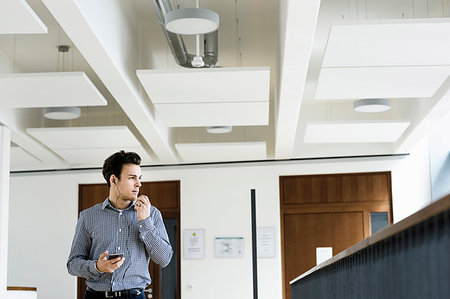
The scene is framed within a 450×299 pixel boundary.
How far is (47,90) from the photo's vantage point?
20.8ft

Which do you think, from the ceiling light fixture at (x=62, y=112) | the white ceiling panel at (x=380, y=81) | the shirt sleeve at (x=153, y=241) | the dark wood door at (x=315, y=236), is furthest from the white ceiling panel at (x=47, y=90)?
the dark wood door at (x=315, y=236)

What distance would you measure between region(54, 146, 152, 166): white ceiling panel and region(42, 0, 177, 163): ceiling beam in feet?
4.17

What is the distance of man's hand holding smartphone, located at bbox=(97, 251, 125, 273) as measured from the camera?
7.33 feet

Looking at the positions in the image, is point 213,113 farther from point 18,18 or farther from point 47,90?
point 18,18

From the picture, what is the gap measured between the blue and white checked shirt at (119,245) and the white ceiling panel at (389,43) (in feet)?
9.48

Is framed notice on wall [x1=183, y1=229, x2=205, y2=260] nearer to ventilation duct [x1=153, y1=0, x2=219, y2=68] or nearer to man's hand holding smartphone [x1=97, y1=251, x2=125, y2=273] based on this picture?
ventilation duct [x1=153, y1=0, x2=219, y2=68]

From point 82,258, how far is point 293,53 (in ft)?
11.6

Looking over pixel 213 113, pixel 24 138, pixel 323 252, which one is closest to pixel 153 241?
pixel 213 113

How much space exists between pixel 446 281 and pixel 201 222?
956cm

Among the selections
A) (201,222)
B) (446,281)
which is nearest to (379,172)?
(201,222)

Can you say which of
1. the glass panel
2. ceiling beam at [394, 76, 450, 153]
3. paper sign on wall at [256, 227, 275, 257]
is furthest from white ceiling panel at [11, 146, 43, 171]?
ceiling beam at [394, 76, 450, 153]

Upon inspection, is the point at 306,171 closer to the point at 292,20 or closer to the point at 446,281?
the point at 292,20

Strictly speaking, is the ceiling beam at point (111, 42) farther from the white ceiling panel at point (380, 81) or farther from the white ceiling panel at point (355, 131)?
the white ceiling panel at point (355, 131)

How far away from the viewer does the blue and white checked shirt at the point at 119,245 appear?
234 cm
